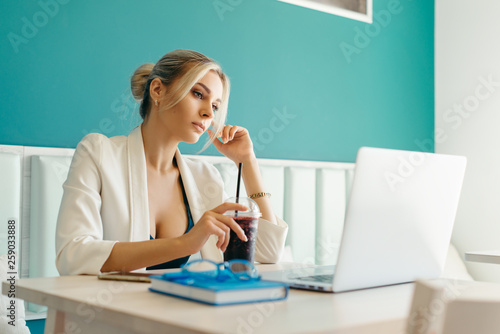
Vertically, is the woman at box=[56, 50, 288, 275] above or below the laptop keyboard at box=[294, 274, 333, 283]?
above

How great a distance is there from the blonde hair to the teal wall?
44 cm

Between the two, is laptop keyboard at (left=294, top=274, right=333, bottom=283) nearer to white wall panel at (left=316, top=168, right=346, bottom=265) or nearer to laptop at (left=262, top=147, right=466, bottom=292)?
laptop at (left=262, top=147, right=466, bottom=292)

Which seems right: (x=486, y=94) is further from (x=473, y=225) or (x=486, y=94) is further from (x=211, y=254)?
(x=211, y=254)

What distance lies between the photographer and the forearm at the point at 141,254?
128cm

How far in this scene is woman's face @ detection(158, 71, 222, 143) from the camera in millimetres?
1762

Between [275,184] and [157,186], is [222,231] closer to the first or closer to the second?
[157,186]

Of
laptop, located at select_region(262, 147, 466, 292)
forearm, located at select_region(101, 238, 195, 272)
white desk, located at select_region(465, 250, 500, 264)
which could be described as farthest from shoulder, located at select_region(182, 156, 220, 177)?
white desk, located at select_region(465, 250, 500, 264)

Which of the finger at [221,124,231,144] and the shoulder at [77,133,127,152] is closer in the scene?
the shoulder at [77,133,127,152]

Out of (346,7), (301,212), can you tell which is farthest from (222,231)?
(346,7)

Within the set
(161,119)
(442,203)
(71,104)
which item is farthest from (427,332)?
(71,104)

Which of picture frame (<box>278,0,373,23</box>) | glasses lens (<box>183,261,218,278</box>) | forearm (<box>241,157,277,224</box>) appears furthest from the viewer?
picture frame (<box>278,0,373,23</box>)

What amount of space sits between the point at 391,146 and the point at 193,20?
1526 millimetres

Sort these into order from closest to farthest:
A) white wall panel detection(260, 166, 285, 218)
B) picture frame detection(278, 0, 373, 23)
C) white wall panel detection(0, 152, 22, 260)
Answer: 1. white wall panel detection(0, 152, 22, 260)
2. white wall panel detection(260, 166, 285, 218)
3. picture frame detection(278, 0, 373, 23)

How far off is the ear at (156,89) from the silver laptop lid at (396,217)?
3.27 feet
